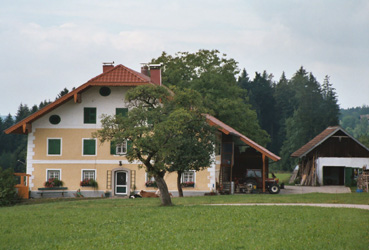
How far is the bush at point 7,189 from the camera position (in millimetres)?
29203

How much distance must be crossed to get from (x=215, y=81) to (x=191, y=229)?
32.1 m

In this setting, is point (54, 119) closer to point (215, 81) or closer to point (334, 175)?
point (215, 81)

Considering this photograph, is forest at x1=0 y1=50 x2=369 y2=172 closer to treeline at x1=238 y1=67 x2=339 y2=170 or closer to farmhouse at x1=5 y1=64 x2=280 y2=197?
treeline at x1=238 y1=67 x2=339 y2=170

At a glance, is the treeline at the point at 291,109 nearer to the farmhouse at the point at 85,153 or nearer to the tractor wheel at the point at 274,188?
the tractor wheel at the point at 274,188

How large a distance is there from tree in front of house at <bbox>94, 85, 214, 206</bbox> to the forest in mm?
1942

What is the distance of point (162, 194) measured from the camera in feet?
71.8

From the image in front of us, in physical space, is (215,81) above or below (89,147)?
above

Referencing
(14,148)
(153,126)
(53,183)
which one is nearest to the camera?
(153,126)

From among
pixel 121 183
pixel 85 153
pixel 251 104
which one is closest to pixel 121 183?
pixel 121 183

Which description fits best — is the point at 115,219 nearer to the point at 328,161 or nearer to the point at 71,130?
the point at 71,130

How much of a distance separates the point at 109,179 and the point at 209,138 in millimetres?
12614

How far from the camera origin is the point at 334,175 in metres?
46.9

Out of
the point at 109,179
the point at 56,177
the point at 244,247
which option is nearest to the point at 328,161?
the point at 109,179

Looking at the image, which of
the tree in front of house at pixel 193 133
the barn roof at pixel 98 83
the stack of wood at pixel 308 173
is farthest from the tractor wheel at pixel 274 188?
the barn roof at pixel 98 83
